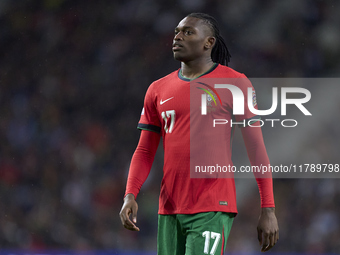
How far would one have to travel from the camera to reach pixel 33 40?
7.15 m

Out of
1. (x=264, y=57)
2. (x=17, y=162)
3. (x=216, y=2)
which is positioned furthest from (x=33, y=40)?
(x=264, y=57)

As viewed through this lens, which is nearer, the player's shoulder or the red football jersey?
the red football jersey

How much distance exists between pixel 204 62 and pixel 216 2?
14.4 feet

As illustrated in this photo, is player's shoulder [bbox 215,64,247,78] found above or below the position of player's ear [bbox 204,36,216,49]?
below

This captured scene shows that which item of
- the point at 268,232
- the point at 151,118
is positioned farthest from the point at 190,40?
the point at 268,232

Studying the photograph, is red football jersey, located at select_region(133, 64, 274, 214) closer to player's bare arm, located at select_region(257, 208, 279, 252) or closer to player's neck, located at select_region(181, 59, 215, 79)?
player's neck, located at select_region(181, 59, 215, 79)

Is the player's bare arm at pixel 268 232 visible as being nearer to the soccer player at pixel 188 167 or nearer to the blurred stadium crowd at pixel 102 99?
the soccer player at pixel 188 167

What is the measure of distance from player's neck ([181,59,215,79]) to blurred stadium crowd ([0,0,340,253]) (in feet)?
12.9

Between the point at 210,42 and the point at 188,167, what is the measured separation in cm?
70

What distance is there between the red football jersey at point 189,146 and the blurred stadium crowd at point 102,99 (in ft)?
12.9

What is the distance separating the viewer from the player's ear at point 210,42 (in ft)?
8.80

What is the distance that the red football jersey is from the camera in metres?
2.38

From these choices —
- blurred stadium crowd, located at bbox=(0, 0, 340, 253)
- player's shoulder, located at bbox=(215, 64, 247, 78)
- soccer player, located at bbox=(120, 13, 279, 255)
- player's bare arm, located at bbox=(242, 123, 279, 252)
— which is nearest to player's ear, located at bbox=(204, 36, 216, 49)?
soccer player, located at bbox=(120, 13, 279, 255)

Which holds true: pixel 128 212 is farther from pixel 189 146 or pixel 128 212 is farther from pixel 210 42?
pixel 210 42
